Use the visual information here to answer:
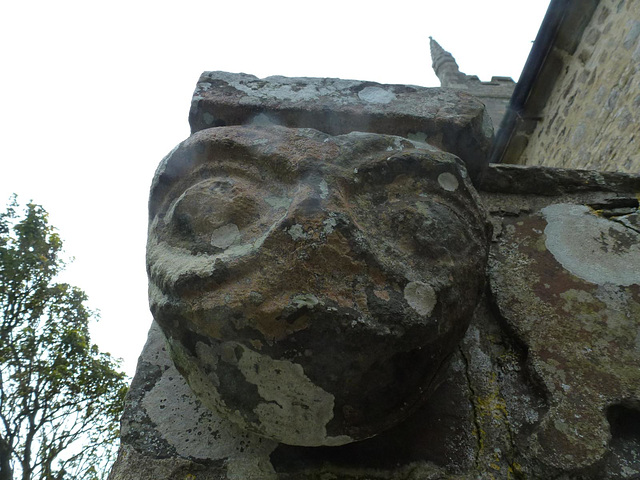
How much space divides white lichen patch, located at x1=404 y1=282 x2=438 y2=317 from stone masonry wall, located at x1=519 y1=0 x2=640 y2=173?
7.46 feet

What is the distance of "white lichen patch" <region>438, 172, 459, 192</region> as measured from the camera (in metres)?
1.08

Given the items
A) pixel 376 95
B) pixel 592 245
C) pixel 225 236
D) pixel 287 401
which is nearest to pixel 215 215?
pixel 225 236

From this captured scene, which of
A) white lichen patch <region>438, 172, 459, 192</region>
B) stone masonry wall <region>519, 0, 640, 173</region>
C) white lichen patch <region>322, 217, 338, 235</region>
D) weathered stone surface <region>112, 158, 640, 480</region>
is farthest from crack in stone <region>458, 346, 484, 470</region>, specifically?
stone masonry wall <region>519, 0, 640, 173</region>

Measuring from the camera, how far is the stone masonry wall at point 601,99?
2719 millimetres

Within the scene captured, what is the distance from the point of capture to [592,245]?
4.64ft

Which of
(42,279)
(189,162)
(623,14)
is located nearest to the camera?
(189,162)

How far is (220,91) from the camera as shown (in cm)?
140

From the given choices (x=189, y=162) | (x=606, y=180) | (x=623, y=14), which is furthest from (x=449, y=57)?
(x=189, y=162)

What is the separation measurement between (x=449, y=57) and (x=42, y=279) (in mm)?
10945

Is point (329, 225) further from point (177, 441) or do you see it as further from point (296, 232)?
point (177, 441)

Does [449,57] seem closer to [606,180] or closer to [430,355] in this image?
[606,180]

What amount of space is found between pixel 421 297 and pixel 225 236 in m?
0.41

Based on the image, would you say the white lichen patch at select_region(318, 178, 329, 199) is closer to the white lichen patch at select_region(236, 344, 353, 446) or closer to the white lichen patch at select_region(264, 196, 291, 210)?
the white lichen patch at select_region(264, 196, 291, 210)


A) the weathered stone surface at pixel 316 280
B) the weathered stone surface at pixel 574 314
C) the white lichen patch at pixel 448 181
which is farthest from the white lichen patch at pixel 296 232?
the weathered stone surface at pixel 574 314
